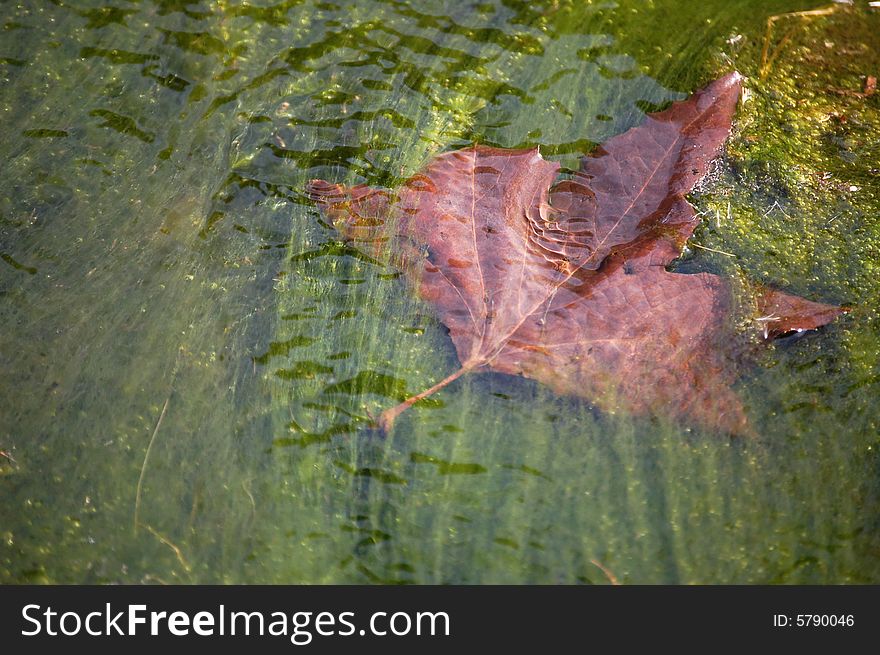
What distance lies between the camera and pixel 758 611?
4.31 ft

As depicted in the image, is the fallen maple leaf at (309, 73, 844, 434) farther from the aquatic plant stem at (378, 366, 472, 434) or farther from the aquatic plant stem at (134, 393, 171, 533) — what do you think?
the aquatic plant stem at (134, 393, 171, 533)

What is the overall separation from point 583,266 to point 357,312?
1.56 ft

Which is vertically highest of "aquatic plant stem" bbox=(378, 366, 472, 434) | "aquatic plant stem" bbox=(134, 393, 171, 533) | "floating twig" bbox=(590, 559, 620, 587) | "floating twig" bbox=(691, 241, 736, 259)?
"floating twig" bbox=(691, 241, 736, 259)

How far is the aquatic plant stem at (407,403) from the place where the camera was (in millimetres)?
1389

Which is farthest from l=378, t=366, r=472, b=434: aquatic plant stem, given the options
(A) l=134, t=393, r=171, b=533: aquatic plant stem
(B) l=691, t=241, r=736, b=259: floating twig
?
(B) l=691, t=241, r=736, b=259: floating twig

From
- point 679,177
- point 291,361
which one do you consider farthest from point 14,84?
point 679,177

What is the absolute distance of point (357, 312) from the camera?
1471mm

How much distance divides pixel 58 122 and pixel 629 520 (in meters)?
1.49

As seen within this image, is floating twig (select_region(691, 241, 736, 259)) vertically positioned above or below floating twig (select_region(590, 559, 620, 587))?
above

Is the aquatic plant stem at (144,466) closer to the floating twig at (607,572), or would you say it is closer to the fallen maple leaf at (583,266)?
the fallen maple leaf at (583,266)

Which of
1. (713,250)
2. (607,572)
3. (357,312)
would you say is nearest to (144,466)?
(357,312)

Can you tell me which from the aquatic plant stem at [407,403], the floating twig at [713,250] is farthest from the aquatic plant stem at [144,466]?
the floating twig at [713,250]

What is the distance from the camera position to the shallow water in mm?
1343

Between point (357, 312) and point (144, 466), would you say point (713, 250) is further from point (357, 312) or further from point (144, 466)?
point (144, 466)
